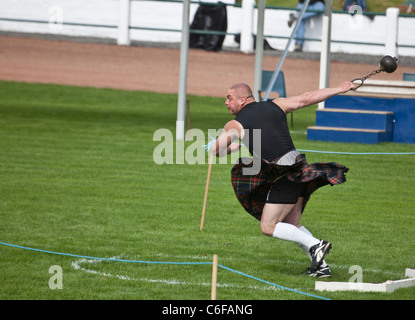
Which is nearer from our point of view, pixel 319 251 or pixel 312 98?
pixel 319 251

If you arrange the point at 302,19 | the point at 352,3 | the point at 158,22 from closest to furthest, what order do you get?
the point at 302,19 < the point at 352,3 < the point at 158,22

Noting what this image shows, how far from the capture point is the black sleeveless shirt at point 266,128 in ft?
22.6

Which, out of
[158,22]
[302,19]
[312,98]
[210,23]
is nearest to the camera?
[312,98]

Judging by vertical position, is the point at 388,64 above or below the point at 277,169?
above

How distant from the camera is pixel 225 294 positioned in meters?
6.46

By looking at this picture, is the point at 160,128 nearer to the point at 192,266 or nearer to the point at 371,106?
the point at 371,106

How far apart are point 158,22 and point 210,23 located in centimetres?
229

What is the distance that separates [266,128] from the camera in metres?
6.91

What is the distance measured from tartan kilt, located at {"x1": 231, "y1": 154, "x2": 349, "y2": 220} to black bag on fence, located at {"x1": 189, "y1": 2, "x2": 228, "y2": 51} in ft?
75.6

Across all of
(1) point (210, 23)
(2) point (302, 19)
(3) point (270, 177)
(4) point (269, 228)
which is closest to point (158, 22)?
(1) point (210, 23)

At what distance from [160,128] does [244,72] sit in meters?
9.49

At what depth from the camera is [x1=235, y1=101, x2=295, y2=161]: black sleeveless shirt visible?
6891 millimetres

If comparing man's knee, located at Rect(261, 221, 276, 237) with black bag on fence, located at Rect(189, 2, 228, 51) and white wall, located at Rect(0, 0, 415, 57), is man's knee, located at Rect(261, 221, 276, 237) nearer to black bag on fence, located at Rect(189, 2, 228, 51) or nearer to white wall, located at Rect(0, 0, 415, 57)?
white wall, located at Rect(0, 0, 415, 57)

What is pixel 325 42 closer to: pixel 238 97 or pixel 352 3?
pixel 238 97
